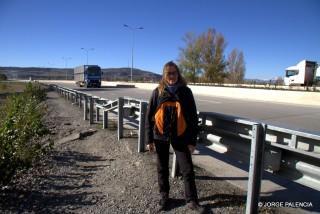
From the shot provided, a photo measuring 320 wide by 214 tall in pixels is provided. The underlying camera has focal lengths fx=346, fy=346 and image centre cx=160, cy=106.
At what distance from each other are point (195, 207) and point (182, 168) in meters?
0.46

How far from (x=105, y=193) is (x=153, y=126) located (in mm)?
1177

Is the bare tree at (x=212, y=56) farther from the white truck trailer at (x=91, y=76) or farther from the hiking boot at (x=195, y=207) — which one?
the hiking boot at (x=195, y=207)

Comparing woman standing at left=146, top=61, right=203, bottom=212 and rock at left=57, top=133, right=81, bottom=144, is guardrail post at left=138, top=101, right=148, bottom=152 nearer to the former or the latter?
woman standing at left=146, top=61, right=203, bottom=212

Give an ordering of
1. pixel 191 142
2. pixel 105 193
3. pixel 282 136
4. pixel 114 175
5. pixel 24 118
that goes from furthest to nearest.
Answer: pixel 24 118, pixel 114 175, pixel 105 193, pixel 191 142, pixel 282 136

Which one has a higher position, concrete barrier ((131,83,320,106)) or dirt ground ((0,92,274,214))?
concrete barrier ((131,83,320,106))

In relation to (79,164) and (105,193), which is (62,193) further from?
(79,164)

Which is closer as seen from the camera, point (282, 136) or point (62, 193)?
point (282, 136)

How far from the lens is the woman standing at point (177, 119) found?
388 cm

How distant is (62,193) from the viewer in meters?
4.58

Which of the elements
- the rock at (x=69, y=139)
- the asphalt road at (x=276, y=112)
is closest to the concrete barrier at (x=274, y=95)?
the asphalt road at (x=276, y=112)

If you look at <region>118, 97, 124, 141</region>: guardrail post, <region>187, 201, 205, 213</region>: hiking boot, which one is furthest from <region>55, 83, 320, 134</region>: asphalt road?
<region>187, 201, 205, 213</region>: hiking boot

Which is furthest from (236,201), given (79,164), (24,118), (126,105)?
(24,118)

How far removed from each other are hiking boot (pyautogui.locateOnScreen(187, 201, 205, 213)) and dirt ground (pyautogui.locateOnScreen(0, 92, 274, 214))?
67 mm

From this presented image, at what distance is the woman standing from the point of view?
388 cm
